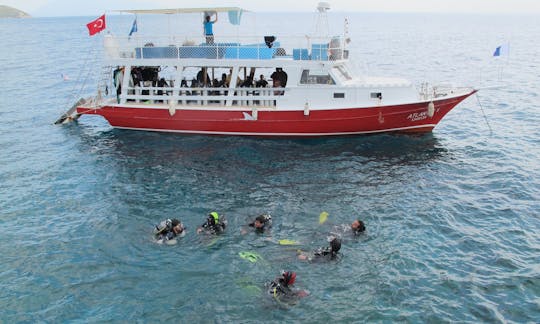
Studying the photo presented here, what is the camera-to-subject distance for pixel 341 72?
28.4 m

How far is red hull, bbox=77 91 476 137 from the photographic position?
27.2m

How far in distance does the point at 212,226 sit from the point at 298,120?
1198 centimetres

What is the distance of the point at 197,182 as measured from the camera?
2264 cm

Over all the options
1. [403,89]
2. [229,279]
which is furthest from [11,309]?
[403,89]

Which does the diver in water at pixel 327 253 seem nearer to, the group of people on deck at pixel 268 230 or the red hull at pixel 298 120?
the group of people on deck at pixel 268 230

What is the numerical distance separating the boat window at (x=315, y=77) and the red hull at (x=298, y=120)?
1859 millimetres

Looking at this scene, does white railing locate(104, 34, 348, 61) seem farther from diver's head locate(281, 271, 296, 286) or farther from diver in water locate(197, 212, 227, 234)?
diver's head locate(281, 271, 296, 286)

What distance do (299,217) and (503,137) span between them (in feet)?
61.1

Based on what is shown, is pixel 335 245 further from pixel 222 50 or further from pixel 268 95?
pixel 222 50

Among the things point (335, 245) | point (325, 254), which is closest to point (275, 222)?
point (325, 254)

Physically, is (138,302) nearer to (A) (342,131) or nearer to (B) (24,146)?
(A) (342,131)

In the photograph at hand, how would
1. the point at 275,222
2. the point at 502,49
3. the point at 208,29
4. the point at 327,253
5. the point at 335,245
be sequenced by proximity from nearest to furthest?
1. the point at 335,245
2. the point at 327,253
3. the point at 275,222
4. the point at 502,49
5. the point at 208,29

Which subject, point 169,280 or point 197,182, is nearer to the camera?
point 169,280

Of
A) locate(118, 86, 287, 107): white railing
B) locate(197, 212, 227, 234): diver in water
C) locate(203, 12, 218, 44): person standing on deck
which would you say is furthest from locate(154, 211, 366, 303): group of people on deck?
locate(203, 12, 218, 44): person standing on deck
